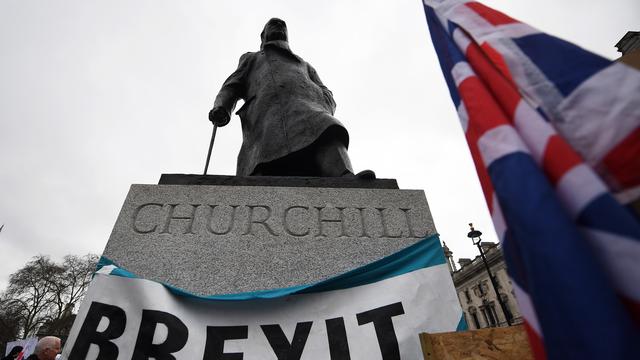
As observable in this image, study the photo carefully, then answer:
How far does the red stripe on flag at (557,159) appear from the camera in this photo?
87 centimetres

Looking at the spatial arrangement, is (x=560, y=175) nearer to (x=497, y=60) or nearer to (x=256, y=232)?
(x=497, y=60)

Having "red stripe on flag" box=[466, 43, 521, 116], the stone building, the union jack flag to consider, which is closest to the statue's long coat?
"red stripe on flag" box=[466, 43, 521, 116]

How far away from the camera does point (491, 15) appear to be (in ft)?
4.50

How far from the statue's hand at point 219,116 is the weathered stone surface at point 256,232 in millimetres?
1234

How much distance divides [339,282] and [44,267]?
108 ft

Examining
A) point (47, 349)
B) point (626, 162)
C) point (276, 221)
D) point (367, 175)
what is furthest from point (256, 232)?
point (47, 349)

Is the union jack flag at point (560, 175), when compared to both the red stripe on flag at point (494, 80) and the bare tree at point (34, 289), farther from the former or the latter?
the bare tree at point (34, 289)

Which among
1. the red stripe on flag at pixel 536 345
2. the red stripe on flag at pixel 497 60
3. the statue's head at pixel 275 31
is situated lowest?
the red stripe on flag at pixel 536 345

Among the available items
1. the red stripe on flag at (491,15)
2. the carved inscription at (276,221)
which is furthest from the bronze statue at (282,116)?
the red stripe on flag at (491,15)

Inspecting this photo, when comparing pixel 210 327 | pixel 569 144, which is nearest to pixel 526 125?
pixel 569 144

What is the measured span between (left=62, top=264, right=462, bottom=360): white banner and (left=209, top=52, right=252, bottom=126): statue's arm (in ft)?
7.20

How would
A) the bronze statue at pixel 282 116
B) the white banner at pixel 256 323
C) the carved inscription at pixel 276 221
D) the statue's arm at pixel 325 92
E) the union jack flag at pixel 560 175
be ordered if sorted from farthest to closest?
the statue's arm at pixel 325 92 → the bronze statue at pixel 282 116 → the carved inscription at pixel 276 221 → the white banner at pixel 256 323 → the union jack flag at pixel 560 175

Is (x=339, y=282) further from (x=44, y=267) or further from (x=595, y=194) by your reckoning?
(x=44, y=267)

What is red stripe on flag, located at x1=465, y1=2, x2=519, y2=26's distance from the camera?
1324 millimetres
